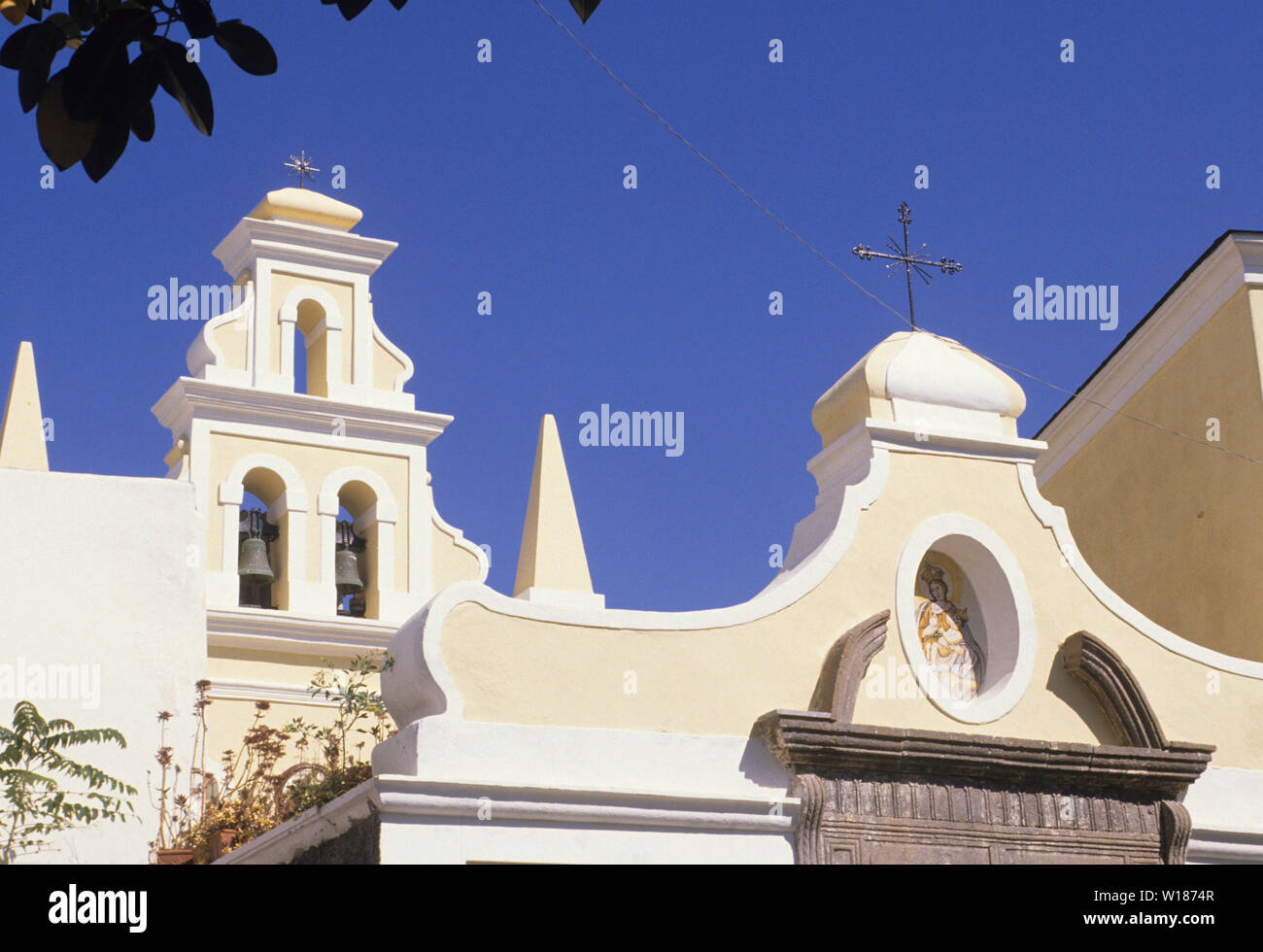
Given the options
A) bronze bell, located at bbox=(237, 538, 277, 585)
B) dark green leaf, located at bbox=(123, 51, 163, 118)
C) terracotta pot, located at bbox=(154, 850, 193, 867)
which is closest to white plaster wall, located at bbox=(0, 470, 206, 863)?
terracotta pot, located at bbox=(154, 850, 193, 867)

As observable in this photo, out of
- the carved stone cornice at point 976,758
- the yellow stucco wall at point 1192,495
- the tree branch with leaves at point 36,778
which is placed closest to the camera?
the carved stone cornice at point 976,758

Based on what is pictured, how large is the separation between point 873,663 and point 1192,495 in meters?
4.84

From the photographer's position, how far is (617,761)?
384 inches

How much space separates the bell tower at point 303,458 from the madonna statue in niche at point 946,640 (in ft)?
27.0

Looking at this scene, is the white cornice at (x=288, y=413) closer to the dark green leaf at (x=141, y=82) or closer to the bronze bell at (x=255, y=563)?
the bronze bell at (x=255, y=563)

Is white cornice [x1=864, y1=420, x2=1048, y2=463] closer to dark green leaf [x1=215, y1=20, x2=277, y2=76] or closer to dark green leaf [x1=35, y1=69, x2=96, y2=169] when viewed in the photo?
dark green leaf [x1=215, y1=20, x2=277, y2=76]

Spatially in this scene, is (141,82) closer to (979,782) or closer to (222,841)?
(979,782)

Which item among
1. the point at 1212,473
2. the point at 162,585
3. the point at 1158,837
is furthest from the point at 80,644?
the point at 1212,473

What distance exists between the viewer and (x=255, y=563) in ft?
61.1

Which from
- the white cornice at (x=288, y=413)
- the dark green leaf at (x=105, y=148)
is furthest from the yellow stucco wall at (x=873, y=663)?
the white cornice at (x=288, y=413)

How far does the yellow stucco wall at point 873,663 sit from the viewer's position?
9.71 meters

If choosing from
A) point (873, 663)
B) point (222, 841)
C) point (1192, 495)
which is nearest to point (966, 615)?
point (873, 663)
